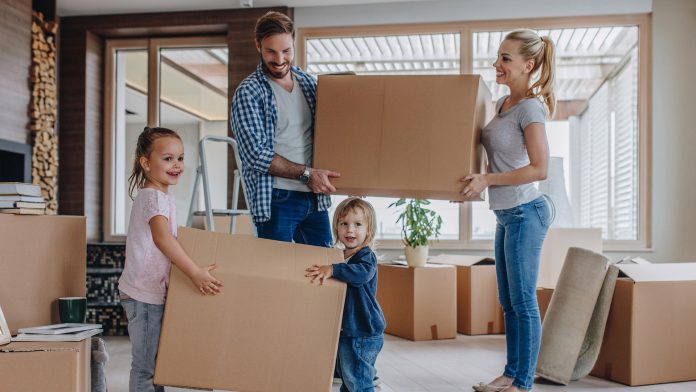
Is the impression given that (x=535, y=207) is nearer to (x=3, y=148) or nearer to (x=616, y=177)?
(x=616, y=177)

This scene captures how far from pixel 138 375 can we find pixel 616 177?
368 cm

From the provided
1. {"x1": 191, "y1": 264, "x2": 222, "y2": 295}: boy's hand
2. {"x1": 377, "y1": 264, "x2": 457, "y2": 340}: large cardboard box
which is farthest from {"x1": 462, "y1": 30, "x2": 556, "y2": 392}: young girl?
{"x1": 377, "y1": 264, "x2": 457, "y2": 340}: large cardboard box

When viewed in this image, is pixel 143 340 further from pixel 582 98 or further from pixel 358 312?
pixel 582 98

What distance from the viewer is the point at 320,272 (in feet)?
5.49

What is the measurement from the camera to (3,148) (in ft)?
12.6

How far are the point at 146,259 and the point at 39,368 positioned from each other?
0.37 metres

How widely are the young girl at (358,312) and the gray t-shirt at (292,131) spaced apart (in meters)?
0.18

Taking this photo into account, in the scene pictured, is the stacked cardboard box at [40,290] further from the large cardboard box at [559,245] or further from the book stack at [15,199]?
the large cardboard box at [559,245]

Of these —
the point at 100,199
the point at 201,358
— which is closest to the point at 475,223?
the point at 100,199

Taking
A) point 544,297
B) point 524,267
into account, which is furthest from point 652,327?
point 524,267

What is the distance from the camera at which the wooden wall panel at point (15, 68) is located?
152 inches

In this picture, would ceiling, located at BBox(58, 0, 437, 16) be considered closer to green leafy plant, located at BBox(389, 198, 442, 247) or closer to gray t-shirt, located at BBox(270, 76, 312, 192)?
green leafy plant, located at BBox(389, 198, 442, 247)

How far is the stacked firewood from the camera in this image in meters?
4.18

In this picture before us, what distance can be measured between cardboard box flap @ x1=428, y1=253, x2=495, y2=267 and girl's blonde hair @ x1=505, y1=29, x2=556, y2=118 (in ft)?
6.26
